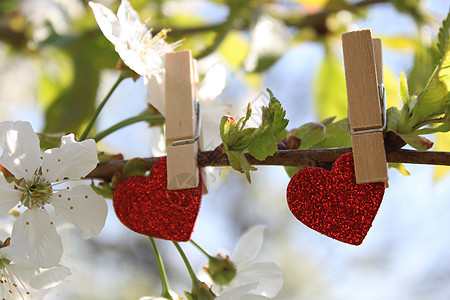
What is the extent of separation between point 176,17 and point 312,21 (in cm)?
36

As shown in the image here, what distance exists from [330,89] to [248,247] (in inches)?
25.0

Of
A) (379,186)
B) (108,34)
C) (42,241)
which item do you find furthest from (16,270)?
(379,186)

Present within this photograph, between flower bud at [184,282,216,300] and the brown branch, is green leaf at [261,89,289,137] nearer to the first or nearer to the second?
the brown branch

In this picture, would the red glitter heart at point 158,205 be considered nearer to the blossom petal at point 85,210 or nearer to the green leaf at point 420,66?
the blossom petal at point 85,210

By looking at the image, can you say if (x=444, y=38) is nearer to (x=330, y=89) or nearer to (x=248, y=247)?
(x=248, y=247)

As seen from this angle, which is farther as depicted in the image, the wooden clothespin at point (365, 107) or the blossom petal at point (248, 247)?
the blossom petal at point (248, 247)

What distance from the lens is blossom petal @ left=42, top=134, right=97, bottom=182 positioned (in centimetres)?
42

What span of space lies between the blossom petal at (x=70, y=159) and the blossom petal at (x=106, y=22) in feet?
0.33

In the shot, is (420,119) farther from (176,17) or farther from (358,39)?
(176,17)

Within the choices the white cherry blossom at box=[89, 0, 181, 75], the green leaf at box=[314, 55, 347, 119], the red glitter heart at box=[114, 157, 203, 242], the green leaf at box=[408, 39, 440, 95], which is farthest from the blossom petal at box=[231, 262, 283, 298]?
the green leaf at box=[314, 55, 347, 119]

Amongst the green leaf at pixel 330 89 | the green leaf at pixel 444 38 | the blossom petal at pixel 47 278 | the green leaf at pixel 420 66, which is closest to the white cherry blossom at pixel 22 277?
the blossom petal at pixel 47 278

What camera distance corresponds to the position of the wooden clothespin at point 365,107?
1.20 feet

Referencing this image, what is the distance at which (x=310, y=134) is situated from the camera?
0.43 metres

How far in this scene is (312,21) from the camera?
1124 mm
